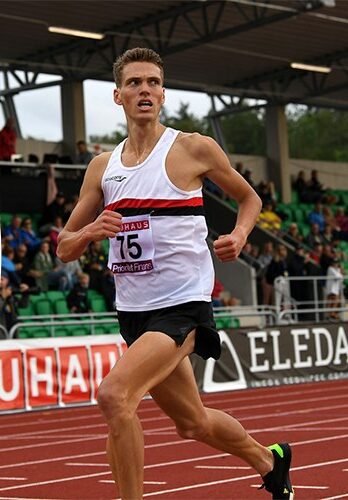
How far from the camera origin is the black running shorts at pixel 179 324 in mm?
6340

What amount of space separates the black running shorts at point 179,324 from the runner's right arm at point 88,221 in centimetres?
42

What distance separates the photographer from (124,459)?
20.1 ft

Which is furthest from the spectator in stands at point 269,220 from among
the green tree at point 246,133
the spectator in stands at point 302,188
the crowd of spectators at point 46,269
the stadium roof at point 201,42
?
the green tree at point 246,133

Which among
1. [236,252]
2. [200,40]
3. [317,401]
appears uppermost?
[200,40]

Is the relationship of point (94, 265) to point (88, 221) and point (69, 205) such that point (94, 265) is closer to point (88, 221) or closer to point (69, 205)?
point (69, 205)

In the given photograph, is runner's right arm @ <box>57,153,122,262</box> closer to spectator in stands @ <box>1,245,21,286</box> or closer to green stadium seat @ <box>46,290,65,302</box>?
spectator in stands @ <box>1,245,21,286</box>

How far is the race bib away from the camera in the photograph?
6367mm

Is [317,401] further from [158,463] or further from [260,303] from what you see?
[260,303]

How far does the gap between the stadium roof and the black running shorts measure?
1838cm

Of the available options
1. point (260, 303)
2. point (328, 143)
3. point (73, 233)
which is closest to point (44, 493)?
point (73, 233)

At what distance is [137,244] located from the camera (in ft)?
20.9

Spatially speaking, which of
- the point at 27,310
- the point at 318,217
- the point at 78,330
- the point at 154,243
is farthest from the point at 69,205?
the point at 154,243

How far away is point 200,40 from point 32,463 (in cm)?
1821

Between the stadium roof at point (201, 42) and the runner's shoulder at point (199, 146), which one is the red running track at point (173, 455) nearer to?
the runner's shoulder at point (199, 146)
